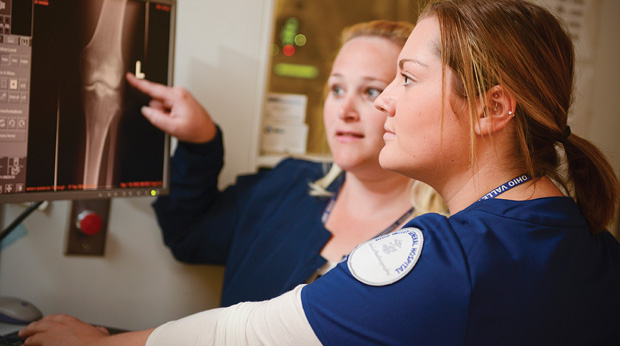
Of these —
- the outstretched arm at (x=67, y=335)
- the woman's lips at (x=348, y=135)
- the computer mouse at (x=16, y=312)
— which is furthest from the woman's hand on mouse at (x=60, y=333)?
the woman's lips at (x=348, y=135)

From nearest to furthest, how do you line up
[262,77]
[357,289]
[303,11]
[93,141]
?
[357,289] < [93,141] < [262,77] < [303,11]

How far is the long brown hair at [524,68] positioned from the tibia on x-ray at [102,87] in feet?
2.25

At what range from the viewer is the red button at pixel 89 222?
1423mm

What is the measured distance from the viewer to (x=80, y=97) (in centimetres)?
111

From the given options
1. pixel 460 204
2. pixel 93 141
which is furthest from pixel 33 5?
pixel 460 204

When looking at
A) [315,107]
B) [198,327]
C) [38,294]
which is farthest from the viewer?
[315,107]

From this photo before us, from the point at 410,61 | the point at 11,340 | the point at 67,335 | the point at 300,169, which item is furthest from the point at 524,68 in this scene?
the point at 11,340

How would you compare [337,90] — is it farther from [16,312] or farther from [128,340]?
[16,312]

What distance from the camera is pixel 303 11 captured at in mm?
2877

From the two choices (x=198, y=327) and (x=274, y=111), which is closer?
(x=198, y=327)

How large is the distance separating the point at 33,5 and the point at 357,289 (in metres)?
0.84

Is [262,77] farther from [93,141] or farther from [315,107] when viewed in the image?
[315,107]

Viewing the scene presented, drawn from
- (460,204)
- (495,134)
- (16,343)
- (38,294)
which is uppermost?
(495,134)

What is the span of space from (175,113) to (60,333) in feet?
1.90
